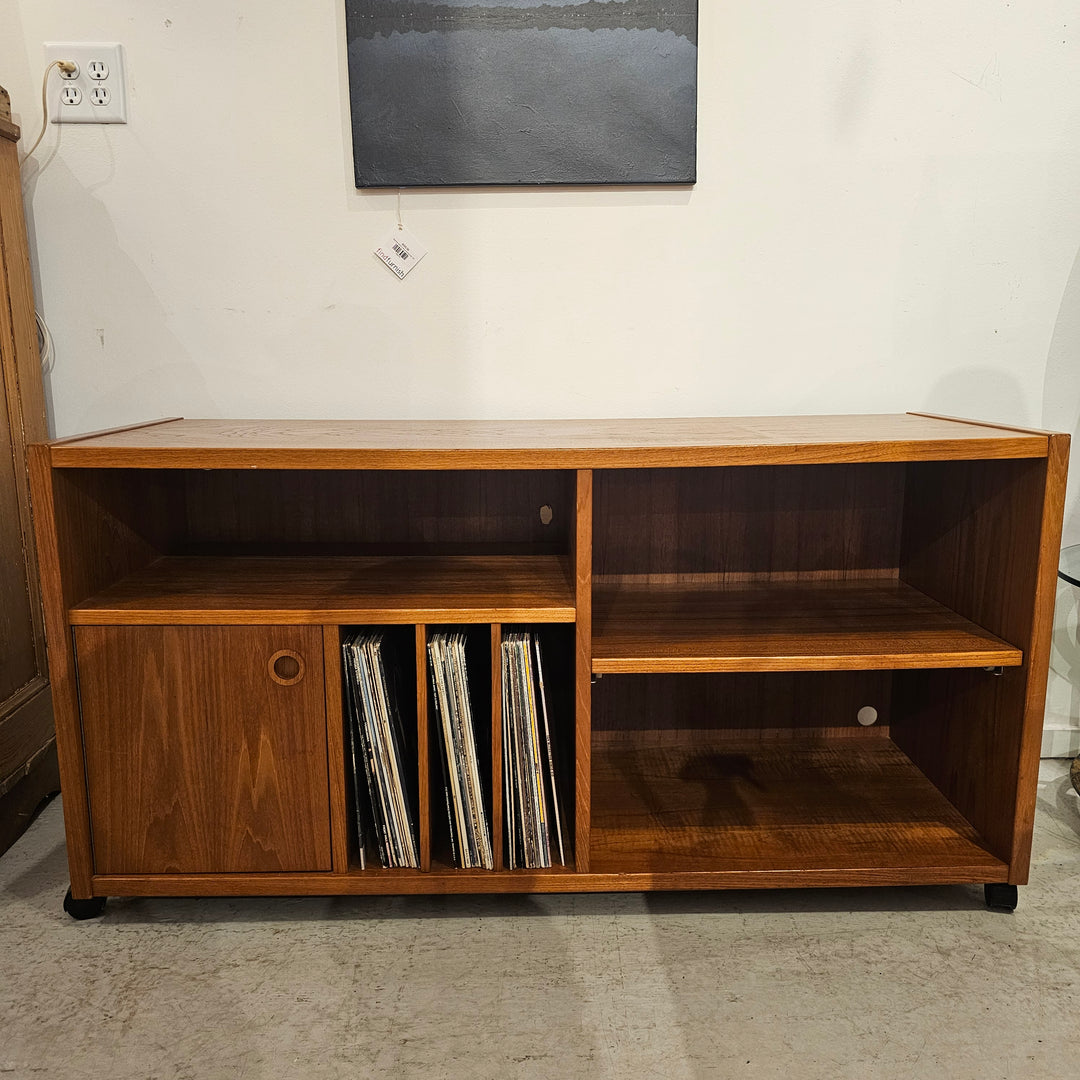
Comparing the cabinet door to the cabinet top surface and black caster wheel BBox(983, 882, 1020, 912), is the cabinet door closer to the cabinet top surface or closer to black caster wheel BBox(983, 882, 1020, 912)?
the cabinet top surface

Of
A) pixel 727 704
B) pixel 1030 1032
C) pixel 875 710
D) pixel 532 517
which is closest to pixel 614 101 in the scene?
pixel 532 517

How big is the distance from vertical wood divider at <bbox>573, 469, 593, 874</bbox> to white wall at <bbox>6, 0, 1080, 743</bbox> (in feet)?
1.60

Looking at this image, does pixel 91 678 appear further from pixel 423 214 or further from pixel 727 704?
pixel 727 704

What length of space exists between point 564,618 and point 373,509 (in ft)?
1.77

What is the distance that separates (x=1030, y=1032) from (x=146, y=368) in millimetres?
1657

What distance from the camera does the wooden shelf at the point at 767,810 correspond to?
4.25ft

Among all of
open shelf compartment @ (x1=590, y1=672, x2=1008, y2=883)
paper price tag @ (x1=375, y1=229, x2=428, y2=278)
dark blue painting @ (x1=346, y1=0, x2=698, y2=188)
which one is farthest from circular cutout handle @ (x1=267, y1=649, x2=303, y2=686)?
dark blue painting @ (x1=346, y1=0, x2=698, y2=188)

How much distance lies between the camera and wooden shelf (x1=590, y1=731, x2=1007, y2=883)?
1.29 meters

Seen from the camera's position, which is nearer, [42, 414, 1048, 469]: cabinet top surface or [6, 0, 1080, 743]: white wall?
[42, 414, 1048, 469]: cabinet top surface

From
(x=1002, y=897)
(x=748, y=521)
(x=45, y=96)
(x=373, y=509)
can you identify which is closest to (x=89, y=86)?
(x=45, y=96)

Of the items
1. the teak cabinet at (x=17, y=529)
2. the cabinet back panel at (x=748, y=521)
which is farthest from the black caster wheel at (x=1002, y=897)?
the teak cabinet at (x=17, y=529)

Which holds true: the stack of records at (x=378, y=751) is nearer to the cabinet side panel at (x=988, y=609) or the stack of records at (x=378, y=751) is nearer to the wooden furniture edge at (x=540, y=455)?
the wooden furniture edge at (x=540, y=455)

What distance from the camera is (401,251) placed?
1.56 meters

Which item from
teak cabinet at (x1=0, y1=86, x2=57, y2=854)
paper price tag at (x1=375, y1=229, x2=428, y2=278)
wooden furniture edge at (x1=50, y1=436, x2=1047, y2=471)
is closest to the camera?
wooden furniture edge at (x1=50, y1=436, x2=1047, y2=471)
